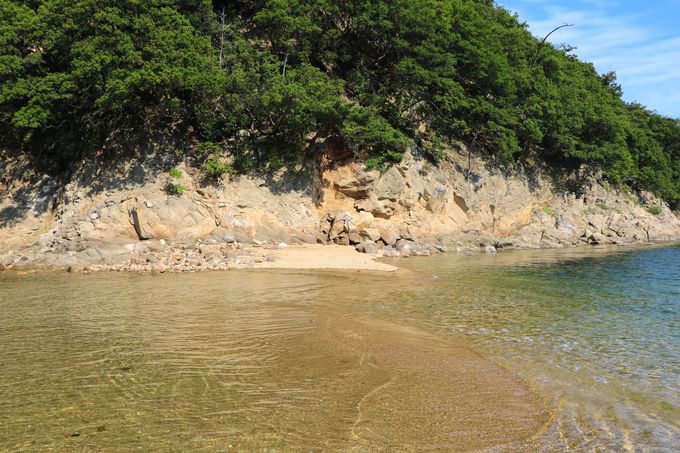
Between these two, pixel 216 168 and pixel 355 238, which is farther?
pixel 355 238

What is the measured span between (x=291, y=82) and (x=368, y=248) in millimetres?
9329

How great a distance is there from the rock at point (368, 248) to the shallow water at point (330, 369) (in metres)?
8.65

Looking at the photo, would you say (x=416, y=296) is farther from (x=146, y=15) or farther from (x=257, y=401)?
(x=146, y=15)

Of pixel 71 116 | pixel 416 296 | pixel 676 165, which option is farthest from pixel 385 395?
pixel 676 165

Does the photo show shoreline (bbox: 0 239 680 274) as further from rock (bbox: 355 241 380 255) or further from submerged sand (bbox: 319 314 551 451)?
submerged sand (bbox: 319 314 551 451)

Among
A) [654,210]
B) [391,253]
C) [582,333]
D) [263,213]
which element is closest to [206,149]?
[263,213]

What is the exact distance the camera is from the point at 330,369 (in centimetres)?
645

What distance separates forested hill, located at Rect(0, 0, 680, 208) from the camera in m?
20.1

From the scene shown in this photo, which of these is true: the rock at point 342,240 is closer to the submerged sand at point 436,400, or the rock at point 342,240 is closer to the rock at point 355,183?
the rock at point 355,183

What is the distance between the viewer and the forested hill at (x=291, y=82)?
2006 cm

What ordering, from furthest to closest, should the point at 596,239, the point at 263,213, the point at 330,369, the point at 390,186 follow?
the point at 596,239, the point at 390,186, the point at 263,213, the point at 330,369

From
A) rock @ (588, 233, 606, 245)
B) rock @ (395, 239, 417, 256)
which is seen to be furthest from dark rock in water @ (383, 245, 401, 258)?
rock @ (588, 233, 606, 245)

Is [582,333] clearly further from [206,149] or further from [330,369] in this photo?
[206,149]

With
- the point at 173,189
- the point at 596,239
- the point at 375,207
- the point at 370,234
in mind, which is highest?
the point at 173,189
